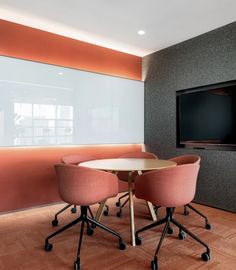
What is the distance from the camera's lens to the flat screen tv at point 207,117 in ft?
11.0

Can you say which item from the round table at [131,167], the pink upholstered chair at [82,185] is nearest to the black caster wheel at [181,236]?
the round table at [131,167]

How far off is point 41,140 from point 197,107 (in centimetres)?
247

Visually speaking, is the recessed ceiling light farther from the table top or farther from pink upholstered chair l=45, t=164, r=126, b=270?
pink upholstered chair l=45, t=164, r=126, b=270

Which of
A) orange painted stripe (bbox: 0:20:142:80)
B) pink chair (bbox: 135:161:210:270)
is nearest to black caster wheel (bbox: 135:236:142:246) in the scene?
pink chair (bbox: 135:161:210:270)

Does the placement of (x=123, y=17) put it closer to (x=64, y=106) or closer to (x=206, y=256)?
(x=64, y=106)

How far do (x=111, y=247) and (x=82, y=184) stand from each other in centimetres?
71

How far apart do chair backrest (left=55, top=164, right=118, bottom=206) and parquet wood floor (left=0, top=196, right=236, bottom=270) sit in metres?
0.49

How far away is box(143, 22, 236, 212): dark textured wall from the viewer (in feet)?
11.0

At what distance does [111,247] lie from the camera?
7.55 ft

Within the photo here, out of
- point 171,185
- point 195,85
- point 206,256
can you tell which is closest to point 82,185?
point 171,185

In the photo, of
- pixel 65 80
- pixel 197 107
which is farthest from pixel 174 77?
pixel 65 80

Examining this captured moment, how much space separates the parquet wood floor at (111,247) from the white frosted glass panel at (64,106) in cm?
124

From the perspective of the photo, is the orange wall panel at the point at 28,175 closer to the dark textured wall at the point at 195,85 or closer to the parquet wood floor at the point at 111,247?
the parquet wood floor at the point at 111,247

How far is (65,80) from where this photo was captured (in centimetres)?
375
